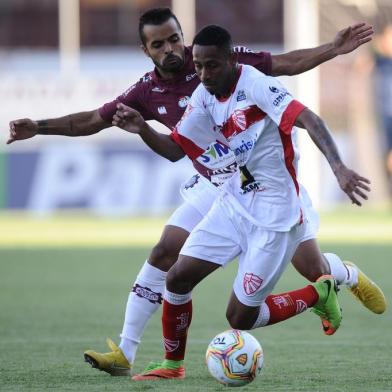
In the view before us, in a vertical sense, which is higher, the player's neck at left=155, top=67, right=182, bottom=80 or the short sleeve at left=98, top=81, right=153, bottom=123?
the player's neck at left=155, top=67, right=182, bottom=80

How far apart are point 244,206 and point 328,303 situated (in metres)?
0.84

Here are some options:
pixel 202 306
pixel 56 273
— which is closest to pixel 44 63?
pixel 56 273

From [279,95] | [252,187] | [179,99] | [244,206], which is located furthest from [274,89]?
[179,99]

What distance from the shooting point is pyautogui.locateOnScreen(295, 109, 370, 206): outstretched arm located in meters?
5.66

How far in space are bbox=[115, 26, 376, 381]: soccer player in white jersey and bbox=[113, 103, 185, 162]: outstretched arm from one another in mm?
39

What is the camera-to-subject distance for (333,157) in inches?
233

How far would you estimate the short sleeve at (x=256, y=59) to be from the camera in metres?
7.10

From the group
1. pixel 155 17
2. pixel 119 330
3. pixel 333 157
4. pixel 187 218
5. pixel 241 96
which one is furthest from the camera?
pixel 119 330

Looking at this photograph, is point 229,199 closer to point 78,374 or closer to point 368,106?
point 78,374

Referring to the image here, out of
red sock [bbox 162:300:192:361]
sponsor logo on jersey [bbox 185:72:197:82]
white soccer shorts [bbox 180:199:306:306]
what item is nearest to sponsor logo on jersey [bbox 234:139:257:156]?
white soccer shorts [bbox 180:199:306:306]

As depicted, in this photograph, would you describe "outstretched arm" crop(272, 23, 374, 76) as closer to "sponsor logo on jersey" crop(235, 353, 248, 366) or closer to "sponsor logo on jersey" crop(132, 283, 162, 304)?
"sponsor logo on jersey" crop(132, 283, 162, 304)

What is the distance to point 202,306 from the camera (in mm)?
10906

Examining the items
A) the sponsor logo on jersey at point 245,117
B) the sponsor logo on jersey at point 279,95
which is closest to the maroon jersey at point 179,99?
the sponsor logo on jersey at point 245,117

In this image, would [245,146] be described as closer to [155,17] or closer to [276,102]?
[276,102]
